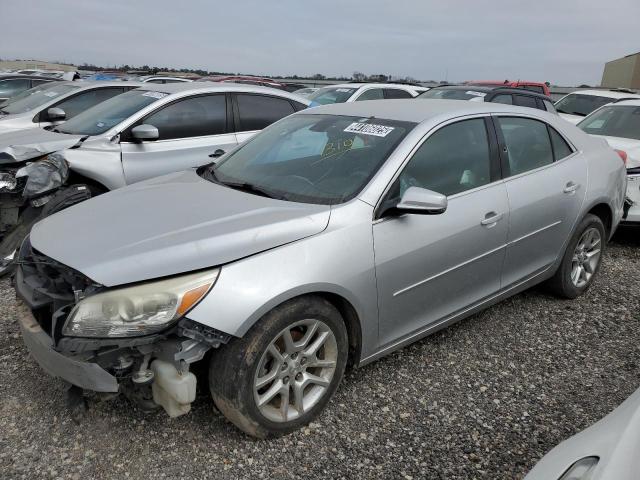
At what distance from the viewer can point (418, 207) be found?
2734 millimetres

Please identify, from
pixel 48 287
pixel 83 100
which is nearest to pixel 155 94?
pixel 83 100

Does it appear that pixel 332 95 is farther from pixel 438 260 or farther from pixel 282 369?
pixel 282 369

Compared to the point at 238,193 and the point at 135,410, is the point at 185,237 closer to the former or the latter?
the point at 238,193

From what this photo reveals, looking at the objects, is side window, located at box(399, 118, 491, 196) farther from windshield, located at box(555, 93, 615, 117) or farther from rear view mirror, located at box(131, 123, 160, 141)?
windshield, located at box(555, 93, 615, 117)

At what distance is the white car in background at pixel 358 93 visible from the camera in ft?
34.7

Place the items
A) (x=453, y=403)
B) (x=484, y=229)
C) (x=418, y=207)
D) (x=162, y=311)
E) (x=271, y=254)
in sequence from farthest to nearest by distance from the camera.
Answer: (x=484, y=229) < (x=453, y=403) < (x=418, y=207) < (x=271, y=254) < (x=162, y=311)

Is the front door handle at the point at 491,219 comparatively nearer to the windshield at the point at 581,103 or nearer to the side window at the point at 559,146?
the side window at the point at 559,146

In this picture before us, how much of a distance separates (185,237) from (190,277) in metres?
→ 0.24

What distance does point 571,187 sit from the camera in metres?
3.91

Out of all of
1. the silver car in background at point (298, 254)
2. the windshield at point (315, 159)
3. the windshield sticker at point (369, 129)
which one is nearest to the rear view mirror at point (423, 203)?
the silver car in background at point (298, 254)

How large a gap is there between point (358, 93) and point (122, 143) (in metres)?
6.33

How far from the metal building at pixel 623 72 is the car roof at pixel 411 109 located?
1587 inches

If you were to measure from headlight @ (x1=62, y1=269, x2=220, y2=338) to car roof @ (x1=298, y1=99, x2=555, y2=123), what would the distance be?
1.80m

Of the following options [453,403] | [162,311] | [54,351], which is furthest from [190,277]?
[453,403]
